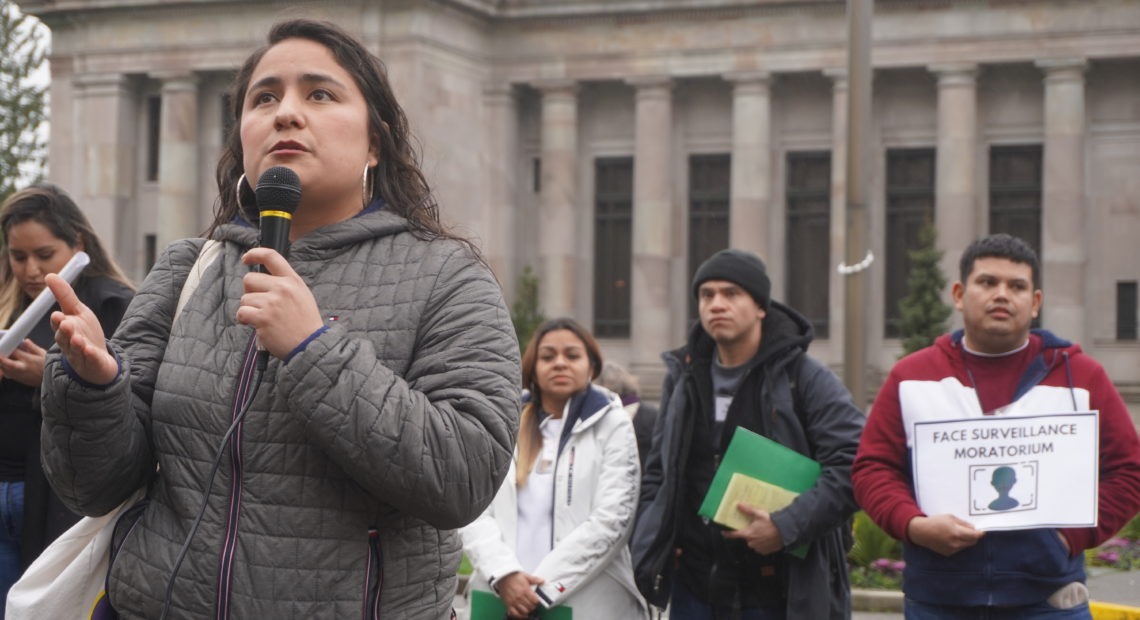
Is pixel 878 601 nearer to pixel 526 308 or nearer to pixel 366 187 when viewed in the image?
pixel 366 187

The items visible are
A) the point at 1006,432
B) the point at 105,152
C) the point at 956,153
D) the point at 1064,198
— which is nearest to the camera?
the point at 1006,432

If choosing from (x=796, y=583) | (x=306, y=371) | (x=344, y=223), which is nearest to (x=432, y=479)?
(x=306, y=371)

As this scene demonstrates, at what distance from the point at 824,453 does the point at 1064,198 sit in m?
33.8

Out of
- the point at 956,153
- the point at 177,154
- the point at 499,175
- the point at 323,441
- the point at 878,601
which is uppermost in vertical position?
the point at 177,154

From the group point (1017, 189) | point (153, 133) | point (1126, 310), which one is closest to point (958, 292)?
point (1126, 310)

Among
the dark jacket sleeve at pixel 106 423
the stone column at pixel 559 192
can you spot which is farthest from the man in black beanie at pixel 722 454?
the stone column at pixel 559 192

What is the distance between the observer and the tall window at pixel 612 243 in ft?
143

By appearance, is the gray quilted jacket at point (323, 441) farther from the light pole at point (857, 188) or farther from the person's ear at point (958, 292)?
the light pole at point (857, 188)

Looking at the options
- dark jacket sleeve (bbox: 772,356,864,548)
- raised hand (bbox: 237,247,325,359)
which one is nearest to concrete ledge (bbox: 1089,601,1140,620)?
dark jacket sleeve (bbox: 772,356,864,548)

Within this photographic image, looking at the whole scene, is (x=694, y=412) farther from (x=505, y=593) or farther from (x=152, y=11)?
(x=152, y=11)

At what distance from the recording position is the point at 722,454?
681 centimetres

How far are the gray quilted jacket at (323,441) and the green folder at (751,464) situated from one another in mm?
3400

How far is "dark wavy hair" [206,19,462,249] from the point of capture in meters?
3.35

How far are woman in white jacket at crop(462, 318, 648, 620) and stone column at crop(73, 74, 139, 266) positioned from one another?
37.8 m
